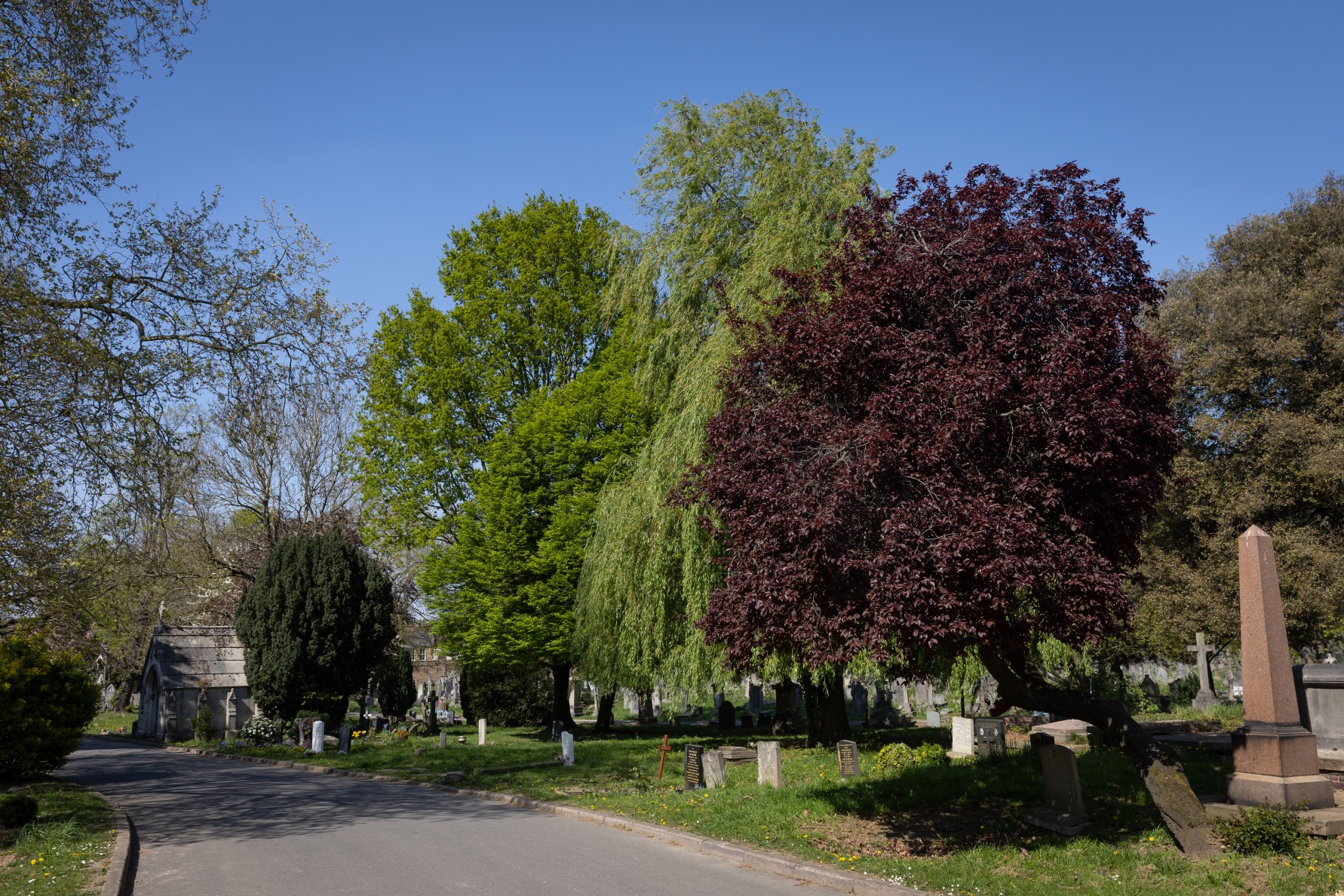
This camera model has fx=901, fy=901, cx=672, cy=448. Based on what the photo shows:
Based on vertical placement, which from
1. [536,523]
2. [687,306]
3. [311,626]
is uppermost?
[687,306]

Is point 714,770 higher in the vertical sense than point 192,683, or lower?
lower

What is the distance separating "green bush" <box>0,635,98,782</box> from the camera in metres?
17.9

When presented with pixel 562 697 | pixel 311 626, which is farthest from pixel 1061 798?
pixel 311 626

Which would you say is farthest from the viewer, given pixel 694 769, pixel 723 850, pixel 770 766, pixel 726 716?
pixel 726 716

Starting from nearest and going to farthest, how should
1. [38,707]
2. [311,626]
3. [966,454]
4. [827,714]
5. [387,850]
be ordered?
[966,454]
[387,850]
[38,707]
[827,714]
[311,626]

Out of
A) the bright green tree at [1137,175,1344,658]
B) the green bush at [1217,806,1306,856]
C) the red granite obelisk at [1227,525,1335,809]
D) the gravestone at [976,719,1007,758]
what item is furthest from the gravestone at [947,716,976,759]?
the bright green tree at [1137,175,1344,658]

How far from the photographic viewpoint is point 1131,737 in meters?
10.1

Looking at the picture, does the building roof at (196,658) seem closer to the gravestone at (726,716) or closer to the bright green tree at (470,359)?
the bright green tree at (470,359)

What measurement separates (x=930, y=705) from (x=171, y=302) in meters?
32.5

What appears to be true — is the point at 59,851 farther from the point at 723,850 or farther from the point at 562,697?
the point at 562,697

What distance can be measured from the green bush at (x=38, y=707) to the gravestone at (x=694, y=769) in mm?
11982

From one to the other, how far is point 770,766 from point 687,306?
34.9ft

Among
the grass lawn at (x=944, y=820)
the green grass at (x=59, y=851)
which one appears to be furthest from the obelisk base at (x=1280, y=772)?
the green grass at (x=59, y=851)

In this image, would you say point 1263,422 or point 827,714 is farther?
point 1263,422
